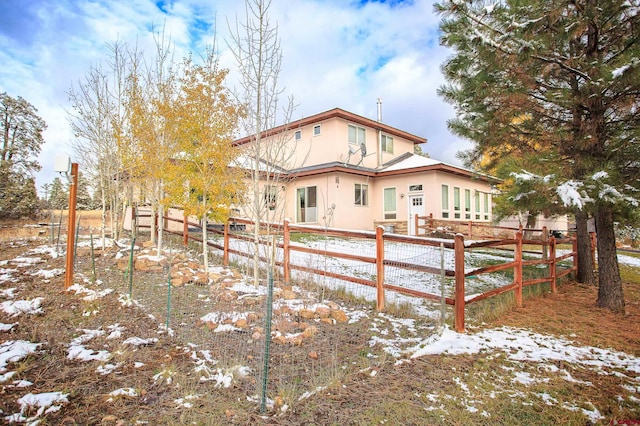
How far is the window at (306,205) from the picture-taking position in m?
16.7

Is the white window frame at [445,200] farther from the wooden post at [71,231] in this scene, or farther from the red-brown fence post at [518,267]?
the wooden post at [71,231]

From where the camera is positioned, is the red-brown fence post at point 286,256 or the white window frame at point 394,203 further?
the white window frame at point 394,203

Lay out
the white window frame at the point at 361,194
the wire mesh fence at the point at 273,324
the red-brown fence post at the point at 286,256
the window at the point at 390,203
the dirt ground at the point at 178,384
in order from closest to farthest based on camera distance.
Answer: the dirt ground at the point at 178,384
the wire mesh fence at the point at 273,324
the red-brown fence post at the point at 286,256
the white window frame at the point at 361,194
the window at the point at 390,203

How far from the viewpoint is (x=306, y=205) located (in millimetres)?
16969

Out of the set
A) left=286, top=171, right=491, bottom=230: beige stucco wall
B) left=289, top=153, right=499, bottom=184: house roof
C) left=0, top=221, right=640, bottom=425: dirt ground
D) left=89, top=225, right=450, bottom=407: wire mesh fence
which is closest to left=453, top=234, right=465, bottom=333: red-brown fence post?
left=89, top=225, right=450, bottom=407: wire mesh fence

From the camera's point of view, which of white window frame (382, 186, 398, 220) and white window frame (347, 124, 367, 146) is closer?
white window frame (382, 186, 398, 220)

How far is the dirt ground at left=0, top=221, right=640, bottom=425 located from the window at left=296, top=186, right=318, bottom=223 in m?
12.1

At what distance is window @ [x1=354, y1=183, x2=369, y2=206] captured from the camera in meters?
16.9

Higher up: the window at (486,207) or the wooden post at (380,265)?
the window at (486,207)

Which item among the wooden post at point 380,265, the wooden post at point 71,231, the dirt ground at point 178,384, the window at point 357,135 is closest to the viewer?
the dirt ground at point 178,384

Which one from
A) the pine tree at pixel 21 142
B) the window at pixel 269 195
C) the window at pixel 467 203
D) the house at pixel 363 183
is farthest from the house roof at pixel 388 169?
the pine tree at pixel 21 142

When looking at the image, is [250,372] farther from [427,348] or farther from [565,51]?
[565,51]

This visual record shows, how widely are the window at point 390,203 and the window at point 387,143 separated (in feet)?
10.3

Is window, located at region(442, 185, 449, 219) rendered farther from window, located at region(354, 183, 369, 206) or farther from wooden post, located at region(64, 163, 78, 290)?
wooden post, located at region(64, 163, 78, 290)
